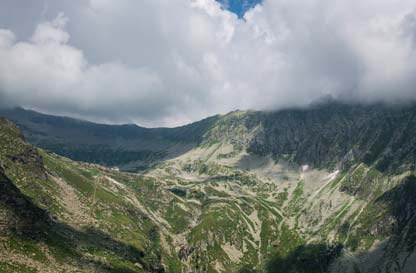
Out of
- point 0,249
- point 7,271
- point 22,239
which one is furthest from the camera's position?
point 22,239

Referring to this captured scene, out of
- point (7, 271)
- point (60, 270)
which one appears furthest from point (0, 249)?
point (60, 270)

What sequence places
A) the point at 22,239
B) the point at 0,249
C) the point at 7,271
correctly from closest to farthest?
1. the point at 7,271
2. the point at 0,249
3. the point at 22,239

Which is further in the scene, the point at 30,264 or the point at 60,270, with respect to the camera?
the point at 60,270

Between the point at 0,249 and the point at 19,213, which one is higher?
the point at 19,213

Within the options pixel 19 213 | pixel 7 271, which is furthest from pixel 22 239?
pixel 7 271

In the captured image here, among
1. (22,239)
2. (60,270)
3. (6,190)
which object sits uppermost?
(6,190)

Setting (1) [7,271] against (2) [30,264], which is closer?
(1) [7,271]

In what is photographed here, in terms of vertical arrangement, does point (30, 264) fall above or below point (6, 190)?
below

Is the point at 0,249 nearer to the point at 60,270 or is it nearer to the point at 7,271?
the point at 7,271

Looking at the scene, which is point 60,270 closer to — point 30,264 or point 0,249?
point 30,264
